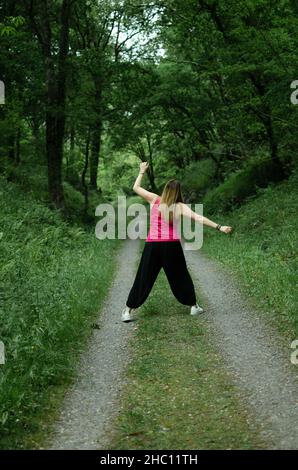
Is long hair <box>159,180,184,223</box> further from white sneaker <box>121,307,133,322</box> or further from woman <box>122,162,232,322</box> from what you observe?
white sneaker <box>121,307,133,322</box>

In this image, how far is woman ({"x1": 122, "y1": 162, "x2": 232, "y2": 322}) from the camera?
28.9 feet

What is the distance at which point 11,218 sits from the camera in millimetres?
15852

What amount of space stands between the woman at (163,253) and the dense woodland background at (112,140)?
1.13m

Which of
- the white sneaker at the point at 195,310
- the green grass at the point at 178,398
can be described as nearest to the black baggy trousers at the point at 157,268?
the white sneaker at the point at 195,310

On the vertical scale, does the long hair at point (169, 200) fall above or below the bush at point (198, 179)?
above

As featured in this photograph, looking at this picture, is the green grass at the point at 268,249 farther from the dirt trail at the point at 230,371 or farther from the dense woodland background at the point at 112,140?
the dirt trail at the point at 230,371

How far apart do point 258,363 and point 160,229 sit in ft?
10.2

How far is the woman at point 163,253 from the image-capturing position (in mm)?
8812

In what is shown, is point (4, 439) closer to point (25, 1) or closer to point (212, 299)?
point (212, 299)

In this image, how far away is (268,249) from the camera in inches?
561

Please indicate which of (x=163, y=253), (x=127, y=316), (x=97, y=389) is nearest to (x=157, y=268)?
(x=163, y=253)

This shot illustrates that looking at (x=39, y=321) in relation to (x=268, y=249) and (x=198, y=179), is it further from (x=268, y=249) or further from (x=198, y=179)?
(x=198, y=179)
